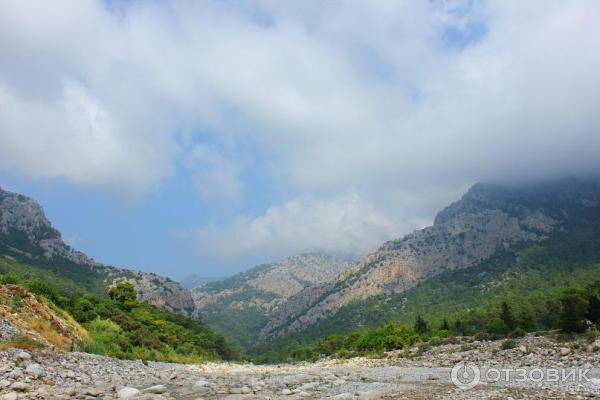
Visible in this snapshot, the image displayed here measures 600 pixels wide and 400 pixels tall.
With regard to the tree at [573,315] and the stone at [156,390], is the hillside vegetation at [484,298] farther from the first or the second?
the stone at [156,390]

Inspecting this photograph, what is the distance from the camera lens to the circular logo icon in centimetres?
1947

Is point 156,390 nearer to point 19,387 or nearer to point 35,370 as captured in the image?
point 35,370

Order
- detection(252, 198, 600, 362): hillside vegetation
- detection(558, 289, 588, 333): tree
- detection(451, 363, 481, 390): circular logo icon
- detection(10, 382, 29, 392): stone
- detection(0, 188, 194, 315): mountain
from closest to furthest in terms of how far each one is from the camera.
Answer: detection(10, 382, 29, 392): stone
detection(451, 363, 481, 390): circular logo icon
detection(558, 289, 588, 333): tree
detection(252, 198, 600, 362): hillside vegetation
detection(0, 188, 194, 315): mountain

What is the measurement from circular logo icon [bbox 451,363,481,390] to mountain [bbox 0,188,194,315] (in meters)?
147

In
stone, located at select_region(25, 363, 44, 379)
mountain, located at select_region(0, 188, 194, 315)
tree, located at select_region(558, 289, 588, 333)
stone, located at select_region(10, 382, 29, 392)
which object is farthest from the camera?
mountain, located at select_region(0, 188, 194, 315)

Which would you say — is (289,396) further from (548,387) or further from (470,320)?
(470,320)

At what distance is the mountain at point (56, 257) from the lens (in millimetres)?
165250

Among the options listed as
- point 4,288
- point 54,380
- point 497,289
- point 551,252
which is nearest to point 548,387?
point 54,380

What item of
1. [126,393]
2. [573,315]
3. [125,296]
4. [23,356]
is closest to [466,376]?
[573,315]

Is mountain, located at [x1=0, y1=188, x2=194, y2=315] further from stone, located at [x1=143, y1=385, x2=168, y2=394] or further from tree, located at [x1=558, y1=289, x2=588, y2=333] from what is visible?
stone, located at [x1=143, y1=385, x2=168, y2=394]

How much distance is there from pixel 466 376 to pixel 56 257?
612ft

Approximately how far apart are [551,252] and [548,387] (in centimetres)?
17994

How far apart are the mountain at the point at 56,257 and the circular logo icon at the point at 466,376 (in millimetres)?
147191

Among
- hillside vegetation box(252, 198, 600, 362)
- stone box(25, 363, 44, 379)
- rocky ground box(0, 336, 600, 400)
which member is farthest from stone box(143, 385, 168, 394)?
hillside vegetation box(252, 198, 600, 362)
